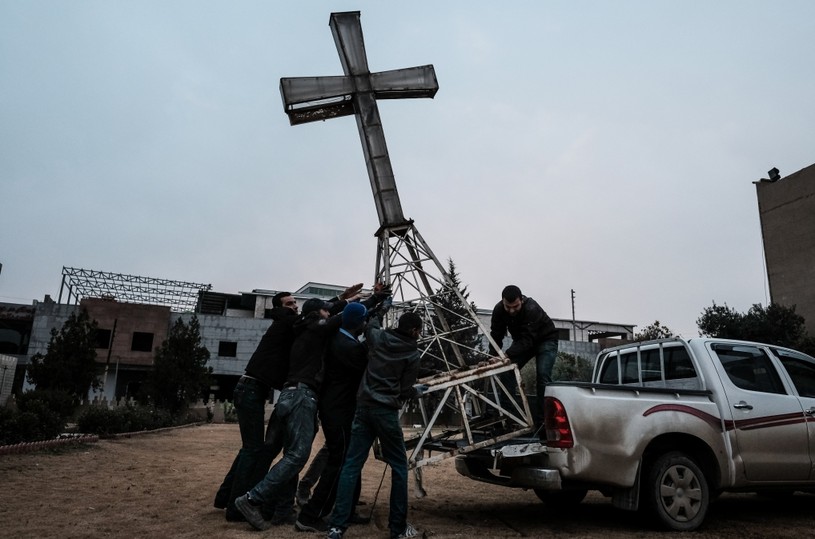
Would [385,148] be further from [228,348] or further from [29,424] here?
[228,348]

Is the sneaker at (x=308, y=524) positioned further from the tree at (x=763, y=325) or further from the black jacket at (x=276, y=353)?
the tree at (x=763, y=325)

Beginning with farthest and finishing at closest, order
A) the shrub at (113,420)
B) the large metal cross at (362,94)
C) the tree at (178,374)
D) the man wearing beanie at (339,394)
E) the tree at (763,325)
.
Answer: the tree at (178,374) < the tree at (763,325) < the shrub at (113,420) < the large metal cross at (362,94) < the man wearing beanie at (339,394)

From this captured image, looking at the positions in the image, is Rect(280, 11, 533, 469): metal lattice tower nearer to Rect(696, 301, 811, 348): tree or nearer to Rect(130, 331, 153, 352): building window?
Rect(696, 301, 811, 348): tree

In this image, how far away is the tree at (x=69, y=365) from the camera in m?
20.0

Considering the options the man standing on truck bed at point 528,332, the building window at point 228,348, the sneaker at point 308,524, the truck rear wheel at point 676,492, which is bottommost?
the sneaker at point 308,524

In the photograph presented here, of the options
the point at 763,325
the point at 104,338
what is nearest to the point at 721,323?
the point at 763,325

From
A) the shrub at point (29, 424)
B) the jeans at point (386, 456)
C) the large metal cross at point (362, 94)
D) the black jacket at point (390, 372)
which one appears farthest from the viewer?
the shrub at point (29, 424)

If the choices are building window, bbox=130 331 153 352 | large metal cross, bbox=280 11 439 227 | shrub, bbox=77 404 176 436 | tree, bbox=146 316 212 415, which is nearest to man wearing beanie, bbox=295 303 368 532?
large metal cross, bbox=280 11 439 227

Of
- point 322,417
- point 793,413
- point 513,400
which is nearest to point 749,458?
point 793,413

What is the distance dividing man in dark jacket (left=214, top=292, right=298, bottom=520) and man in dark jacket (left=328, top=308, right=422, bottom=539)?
1.14m


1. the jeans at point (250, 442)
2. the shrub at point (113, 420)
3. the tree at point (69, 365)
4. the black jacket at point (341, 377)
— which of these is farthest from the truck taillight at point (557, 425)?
the tree at point (69, 365)

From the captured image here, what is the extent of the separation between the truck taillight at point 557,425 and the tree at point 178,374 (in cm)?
2366

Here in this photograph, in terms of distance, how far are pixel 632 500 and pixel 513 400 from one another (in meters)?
1.77

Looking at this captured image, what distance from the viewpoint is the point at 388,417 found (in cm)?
492
